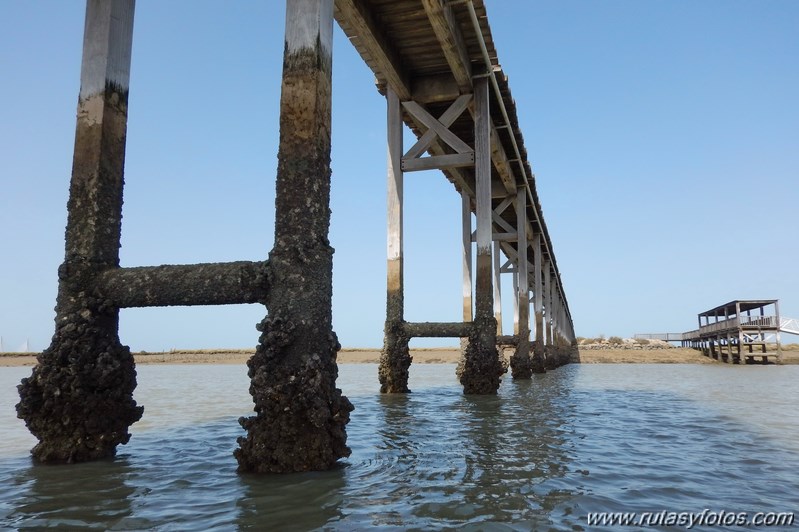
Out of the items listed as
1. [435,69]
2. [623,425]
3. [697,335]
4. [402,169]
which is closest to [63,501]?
[623,425]

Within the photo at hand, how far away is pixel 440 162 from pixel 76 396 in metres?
9.06

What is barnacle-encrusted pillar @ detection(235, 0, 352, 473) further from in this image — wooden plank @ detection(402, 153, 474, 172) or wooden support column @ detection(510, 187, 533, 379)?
wooden support column @ detection(510, 187, 533, 379)

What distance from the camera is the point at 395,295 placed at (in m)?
11.6

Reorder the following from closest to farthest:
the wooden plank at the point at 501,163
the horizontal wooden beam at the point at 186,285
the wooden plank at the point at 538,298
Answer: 1. the horizontal wooden beam at the point at 186,285
2. the wooden plank at the point at 501,163
3. the wooden plank at the point at 538,298

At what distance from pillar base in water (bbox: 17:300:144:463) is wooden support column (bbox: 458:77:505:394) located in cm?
755

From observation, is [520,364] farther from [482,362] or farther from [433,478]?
[433,478]

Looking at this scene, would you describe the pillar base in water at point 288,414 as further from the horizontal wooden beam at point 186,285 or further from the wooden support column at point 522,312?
the wooden support column at point 522,312

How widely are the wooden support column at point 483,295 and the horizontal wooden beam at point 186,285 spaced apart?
7.40 meters

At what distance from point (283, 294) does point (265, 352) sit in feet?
1.69

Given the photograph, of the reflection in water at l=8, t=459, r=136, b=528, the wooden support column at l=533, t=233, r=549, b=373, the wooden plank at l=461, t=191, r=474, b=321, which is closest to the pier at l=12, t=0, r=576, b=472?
the reflection in water at l=8, t=459, r=136, b=528

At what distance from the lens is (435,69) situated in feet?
42.4

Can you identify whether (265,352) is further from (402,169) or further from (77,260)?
(402,169)

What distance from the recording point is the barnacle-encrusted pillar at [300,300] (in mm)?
4383

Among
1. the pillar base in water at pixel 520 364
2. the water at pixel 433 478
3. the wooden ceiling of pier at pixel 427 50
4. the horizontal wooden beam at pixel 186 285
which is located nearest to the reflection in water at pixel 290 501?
the water at pixel 433 478
